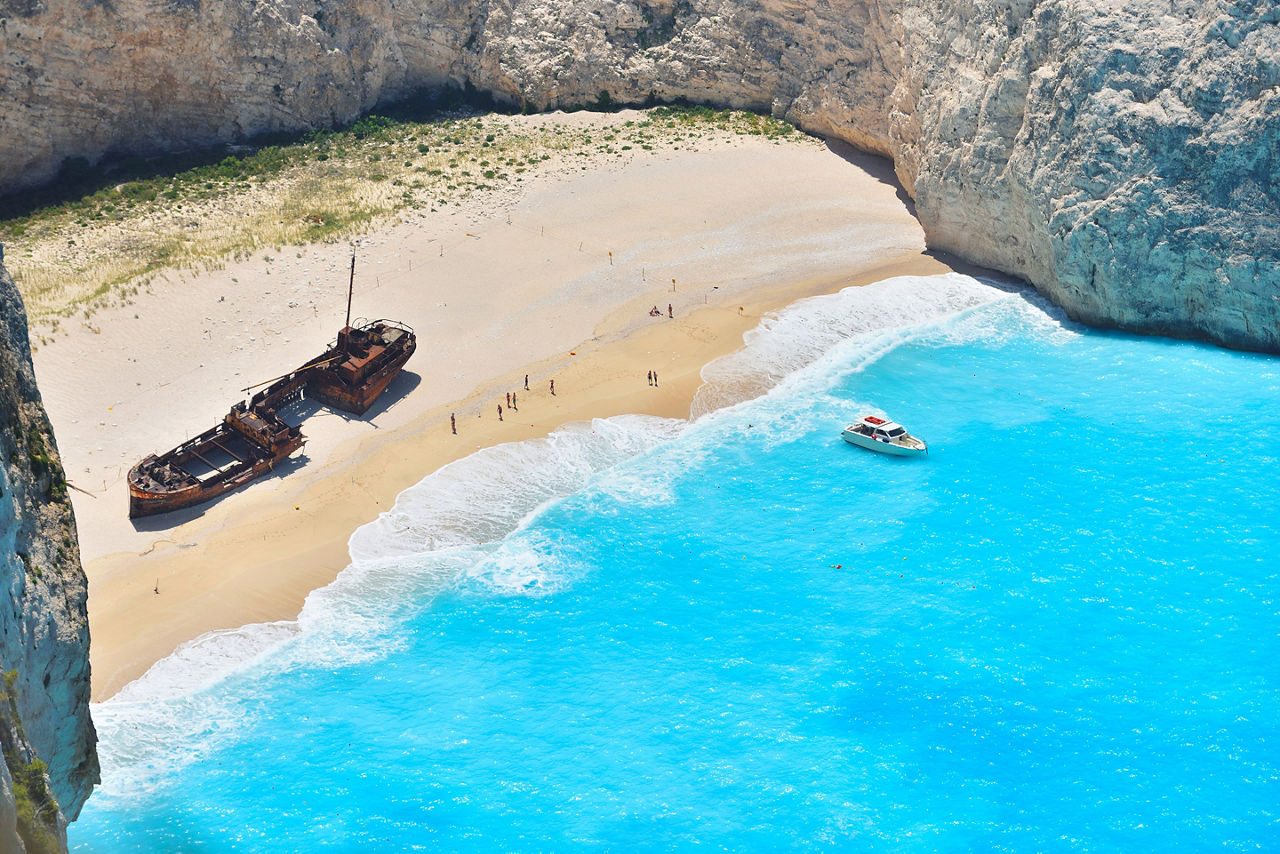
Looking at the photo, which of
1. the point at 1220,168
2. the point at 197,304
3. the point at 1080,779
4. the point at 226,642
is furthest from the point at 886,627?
the point at 197,304

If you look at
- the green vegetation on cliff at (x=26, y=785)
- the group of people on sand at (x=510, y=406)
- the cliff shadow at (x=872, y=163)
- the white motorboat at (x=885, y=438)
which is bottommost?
the group of people on sand at (x=510, y=406)

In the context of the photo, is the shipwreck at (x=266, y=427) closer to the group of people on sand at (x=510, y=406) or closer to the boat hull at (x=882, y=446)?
the group of people on sand at (x=510, y=406)

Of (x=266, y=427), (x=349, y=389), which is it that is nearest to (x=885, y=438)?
(x=349, y=389)

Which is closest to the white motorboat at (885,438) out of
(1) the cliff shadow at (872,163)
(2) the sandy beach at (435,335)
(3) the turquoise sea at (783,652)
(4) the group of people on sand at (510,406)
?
(3) the turquoise sea at (783,652)

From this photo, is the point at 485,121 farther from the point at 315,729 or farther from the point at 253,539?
the point at 315,729

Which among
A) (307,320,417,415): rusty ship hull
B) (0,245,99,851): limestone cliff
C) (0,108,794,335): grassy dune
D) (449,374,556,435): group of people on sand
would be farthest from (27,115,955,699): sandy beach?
(0,245,99,851): limestone cliff

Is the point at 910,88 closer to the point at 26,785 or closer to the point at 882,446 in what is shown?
the point at 882,446
